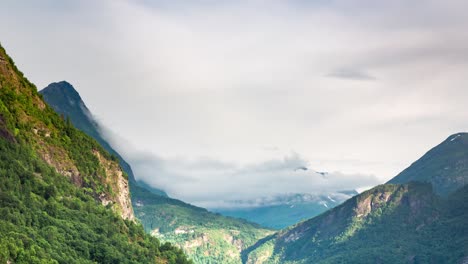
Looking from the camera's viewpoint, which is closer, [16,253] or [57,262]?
[16,253]

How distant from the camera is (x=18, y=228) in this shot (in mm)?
196375

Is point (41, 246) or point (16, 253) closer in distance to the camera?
point (16, 253)

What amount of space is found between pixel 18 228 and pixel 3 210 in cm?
740

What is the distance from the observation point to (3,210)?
19962cm

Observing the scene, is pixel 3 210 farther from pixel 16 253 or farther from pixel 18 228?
pixel 16 253

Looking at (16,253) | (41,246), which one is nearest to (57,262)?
(41,246)

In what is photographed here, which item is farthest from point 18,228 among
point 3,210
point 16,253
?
point 16,253

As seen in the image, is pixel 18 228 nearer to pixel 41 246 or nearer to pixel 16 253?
pixel 41 246

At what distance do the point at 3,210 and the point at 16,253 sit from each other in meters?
27.3

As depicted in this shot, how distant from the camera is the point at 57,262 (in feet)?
636

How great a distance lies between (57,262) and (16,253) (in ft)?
65.2

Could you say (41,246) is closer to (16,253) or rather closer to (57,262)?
(57,262)

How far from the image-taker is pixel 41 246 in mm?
198500
